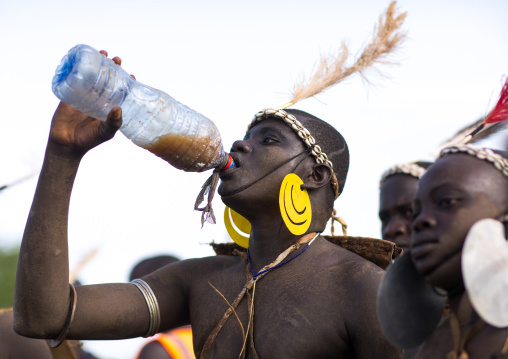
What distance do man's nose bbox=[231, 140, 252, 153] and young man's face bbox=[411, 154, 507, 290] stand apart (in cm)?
159

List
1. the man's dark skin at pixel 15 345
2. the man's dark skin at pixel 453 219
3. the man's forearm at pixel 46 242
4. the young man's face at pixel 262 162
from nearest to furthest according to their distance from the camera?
the man's dark skin at pixel 453 219 < the man's forearm at pixel 46 242 < the young man's face at pixel 262 162 < the man's dark skin at pixel 15 345

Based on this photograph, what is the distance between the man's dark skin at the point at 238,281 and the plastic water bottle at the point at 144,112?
122 millimetres

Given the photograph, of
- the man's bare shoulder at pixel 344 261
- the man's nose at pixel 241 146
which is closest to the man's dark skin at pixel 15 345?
the man's nose at pixel 241 146

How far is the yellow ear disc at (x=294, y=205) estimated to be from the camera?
349 cm

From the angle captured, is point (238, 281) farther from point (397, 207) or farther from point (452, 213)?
point (397, 207)

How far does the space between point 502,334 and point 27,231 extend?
221 centimetres

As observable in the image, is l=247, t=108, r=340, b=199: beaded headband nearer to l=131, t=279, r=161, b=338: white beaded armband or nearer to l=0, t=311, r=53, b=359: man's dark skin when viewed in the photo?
l=131, t=279, r=161, b=338: white beaded armband

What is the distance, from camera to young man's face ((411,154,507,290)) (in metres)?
2.20

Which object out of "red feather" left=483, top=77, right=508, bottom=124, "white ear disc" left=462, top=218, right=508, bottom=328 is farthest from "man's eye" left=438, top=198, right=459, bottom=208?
"red feather" left=483, top=77, right=508, bottom=124

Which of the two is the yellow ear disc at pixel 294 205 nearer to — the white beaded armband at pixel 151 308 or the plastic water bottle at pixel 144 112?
the plastic water bottle at pixel 144 112

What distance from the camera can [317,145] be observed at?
386 cm

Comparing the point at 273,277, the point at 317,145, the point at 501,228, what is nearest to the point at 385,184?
the point at 317,145

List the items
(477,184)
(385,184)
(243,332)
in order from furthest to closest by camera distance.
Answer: (385,184)
(243,332)
(477,184)

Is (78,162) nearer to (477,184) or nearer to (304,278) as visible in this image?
(304,278)
